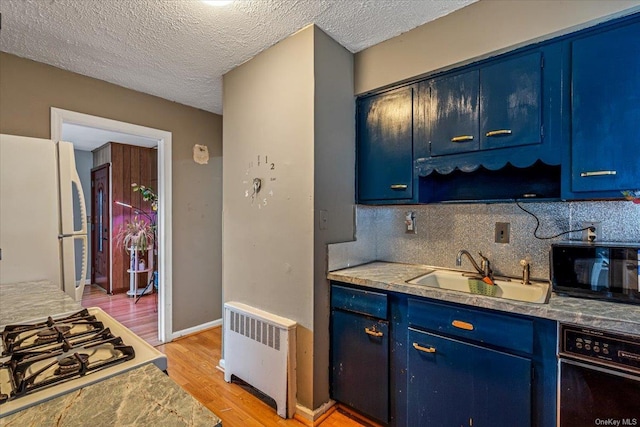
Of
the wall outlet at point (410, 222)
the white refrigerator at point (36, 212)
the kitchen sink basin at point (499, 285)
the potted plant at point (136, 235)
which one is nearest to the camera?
the kitchen sink basin at point (499, 285)

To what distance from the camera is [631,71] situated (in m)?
1.31

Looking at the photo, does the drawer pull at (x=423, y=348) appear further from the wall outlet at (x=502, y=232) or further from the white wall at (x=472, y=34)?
the white wall at (x=472, y=34)

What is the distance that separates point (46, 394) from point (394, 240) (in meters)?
2.05

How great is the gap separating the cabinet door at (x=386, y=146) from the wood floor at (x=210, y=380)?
1484 millimetres

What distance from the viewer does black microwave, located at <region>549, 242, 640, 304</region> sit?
128 cm

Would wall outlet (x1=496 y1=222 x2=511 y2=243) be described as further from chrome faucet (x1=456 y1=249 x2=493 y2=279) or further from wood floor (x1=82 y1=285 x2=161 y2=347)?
wood floor (x1=82 y1=285 x2=161 y2=347)

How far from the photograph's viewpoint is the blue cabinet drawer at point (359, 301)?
5.70ft

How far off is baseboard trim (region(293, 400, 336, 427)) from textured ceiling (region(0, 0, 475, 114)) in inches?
93.5

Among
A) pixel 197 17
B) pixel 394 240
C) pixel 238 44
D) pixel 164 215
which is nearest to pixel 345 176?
pixel 394 240

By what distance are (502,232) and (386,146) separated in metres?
0.90

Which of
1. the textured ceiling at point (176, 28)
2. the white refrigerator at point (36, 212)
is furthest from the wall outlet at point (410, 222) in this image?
the white refrigerator at point (36, 212)

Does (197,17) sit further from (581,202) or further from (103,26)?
(581,202)

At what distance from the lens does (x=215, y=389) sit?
2207 millimetres

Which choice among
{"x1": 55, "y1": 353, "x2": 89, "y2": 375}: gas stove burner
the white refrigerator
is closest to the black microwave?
{"x1": 55, "y1": 353, "x2": 89, "y2": 375}: gas stove burner
